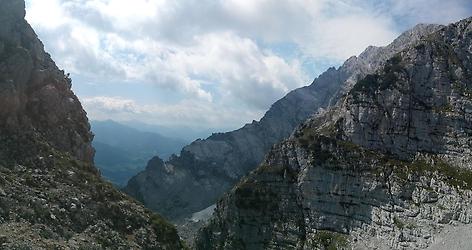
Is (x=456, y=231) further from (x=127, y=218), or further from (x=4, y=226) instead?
(x=4, y=226)

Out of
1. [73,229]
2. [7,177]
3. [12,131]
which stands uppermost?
[12,131]

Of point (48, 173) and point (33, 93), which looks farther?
point (33, 93)

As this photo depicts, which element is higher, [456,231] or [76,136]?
[76,136]

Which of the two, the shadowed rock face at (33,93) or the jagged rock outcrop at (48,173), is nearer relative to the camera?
the jagged rock outcrop at (48,173)

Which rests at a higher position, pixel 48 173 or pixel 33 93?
pixel 33 93

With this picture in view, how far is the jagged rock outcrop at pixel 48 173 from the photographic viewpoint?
7481cm

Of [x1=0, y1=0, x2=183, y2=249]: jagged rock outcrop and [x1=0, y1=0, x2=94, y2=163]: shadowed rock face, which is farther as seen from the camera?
[x1=0, y1=0, x2=94, y2=163]: shadowed rock face

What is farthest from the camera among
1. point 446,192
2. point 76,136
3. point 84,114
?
point 446,192

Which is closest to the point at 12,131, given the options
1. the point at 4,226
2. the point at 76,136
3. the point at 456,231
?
the point at 76,136

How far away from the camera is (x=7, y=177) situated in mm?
79312

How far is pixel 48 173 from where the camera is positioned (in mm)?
86750

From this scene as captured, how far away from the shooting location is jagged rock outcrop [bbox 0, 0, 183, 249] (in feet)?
245

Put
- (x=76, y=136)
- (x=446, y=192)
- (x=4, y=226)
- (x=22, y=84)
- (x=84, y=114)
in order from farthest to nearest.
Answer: (x=446, y=192)
(x=84, y=114)
(x=76, y=136)
(x=22, y=84)
(x=4, y=226)

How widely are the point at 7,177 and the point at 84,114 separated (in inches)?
1615
